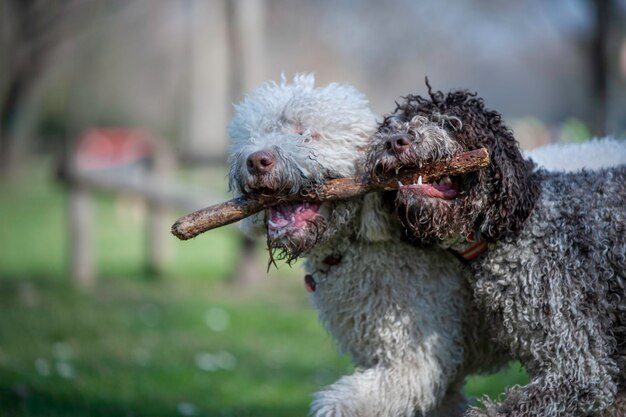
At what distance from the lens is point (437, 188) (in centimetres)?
415

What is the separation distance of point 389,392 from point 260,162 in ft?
4.18

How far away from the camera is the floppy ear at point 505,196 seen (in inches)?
159

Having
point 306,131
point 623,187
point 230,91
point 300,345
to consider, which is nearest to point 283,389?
point 300,345

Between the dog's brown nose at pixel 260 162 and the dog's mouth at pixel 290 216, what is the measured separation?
0.24 meters

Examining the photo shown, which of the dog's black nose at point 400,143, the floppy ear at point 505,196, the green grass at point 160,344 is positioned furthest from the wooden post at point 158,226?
the floppy ear at point 505,196

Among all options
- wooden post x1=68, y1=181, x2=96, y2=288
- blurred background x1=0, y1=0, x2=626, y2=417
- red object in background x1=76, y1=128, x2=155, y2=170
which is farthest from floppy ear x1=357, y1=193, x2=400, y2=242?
red object in background x1=76, y1=128, x2=155, y2=170

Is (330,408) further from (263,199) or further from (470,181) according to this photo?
(470,181)

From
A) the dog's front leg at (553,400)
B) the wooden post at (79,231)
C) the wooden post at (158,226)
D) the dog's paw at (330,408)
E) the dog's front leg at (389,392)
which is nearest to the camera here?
the dog's front leg at (553,400)

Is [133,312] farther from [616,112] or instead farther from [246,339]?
[616,112]

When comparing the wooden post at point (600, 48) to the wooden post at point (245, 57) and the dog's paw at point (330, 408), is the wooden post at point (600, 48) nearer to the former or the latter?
the wooden post at point (245, 57)

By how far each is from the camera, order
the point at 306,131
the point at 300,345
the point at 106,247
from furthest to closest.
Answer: the point at 106,247, the point at 300,345, the point at 306,131

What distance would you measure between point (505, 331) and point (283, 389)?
2.95 metres

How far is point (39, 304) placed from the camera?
9977mm

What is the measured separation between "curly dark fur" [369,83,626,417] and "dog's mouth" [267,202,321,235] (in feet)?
1.40
